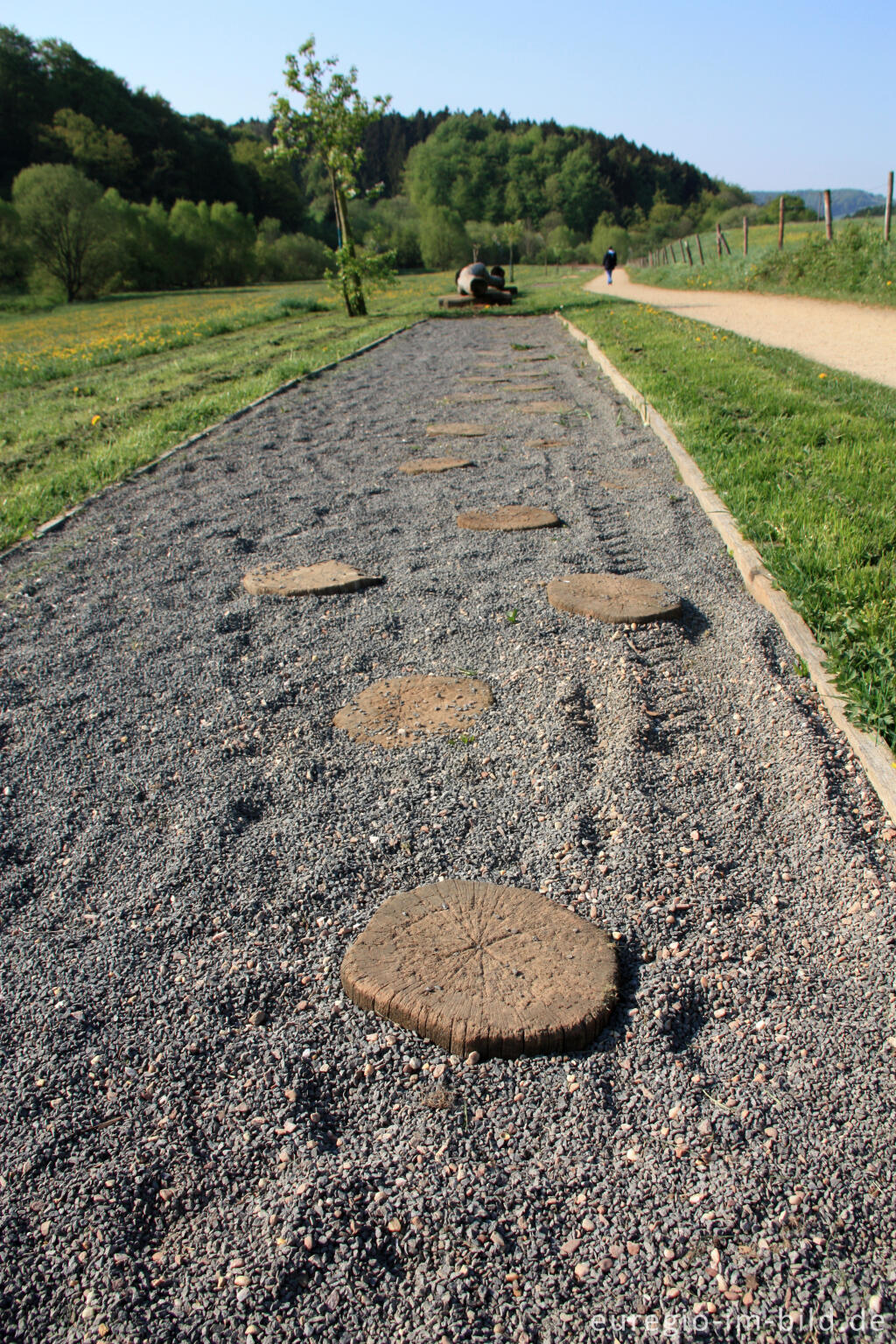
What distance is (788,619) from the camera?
3.09 meters

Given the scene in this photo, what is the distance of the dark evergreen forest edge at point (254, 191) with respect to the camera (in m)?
35.0

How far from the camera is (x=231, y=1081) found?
1.52 meters

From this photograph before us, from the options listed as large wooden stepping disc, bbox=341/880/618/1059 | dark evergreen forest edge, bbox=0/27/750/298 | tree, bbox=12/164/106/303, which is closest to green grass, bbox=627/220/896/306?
dark evergreen forest edge, bbox=0/27/750/298

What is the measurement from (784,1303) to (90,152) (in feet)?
228

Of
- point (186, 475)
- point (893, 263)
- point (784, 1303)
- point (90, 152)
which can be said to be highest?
point (90, 152)

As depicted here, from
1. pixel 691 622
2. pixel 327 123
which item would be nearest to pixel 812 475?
pixel 691 622

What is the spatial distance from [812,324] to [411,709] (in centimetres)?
1303

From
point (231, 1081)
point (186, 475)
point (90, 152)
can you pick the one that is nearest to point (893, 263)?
point (186, 475)

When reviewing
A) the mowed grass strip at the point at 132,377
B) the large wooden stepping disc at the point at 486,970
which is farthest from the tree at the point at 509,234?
the large wooden stepping disc at the point at 486,970

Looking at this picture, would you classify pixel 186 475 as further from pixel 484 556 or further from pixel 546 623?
pixel 546 623

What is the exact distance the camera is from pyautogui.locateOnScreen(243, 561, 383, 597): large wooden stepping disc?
3.76 metres

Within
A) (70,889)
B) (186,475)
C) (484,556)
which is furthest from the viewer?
(186,475)

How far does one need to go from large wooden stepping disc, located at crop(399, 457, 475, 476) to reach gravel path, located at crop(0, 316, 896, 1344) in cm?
221

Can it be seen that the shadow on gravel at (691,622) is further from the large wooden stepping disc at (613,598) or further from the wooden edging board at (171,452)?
the wooden edging board at (171,452)
